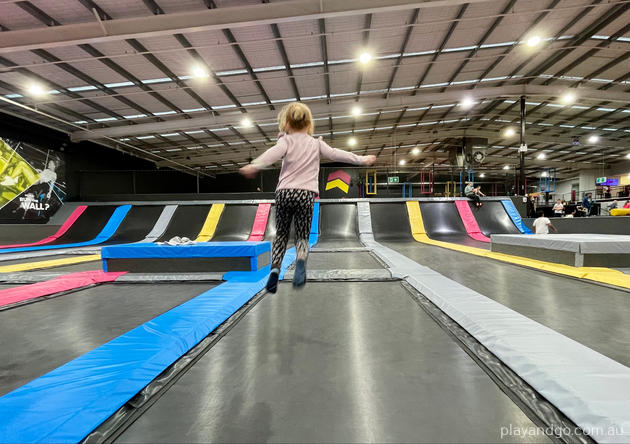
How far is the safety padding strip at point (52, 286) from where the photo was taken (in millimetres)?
2329

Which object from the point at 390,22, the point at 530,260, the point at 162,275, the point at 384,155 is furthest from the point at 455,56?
the point at 384,155

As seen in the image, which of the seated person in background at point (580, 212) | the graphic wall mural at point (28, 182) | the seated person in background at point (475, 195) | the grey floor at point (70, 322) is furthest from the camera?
the seated person in background at point (580, 212)

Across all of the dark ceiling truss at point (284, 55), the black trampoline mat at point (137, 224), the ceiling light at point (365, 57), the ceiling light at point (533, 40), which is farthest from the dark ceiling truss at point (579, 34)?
the black trampoline mat at point (137, 224)

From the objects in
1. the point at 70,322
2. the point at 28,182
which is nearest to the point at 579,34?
the point at 70,322

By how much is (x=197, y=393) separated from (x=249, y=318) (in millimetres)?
816

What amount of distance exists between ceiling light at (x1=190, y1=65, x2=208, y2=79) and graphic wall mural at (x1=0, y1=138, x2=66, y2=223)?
5991 millimetres

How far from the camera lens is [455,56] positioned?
7844 mm

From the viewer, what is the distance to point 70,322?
1.84 meters

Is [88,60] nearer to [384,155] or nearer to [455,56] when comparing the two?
[455,56]

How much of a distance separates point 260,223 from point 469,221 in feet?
17.5

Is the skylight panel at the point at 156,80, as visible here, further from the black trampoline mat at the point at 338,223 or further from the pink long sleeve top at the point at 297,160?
the pink long sleeve top at the point at 297,160

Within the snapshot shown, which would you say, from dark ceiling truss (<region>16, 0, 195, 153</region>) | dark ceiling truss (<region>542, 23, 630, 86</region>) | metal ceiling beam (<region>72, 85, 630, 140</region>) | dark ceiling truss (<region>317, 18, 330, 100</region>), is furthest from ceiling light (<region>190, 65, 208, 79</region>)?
dark ceiling truss (<region>542, 23, 630, 86</region>)

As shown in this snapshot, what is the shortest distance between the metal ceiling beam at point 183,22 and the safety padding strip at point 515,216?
4888mm

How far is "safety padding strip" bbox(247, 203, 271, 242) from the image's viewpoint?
6.64 metres
